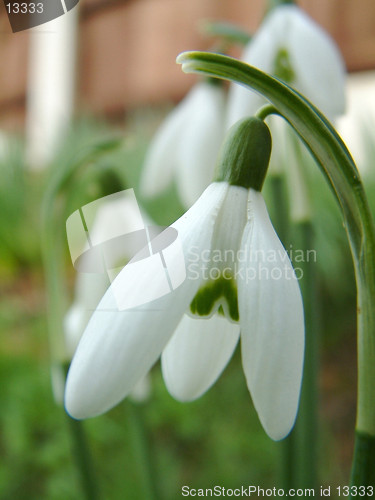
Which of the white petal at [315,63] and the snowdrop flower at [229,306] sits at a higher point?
the white petal at [315,63]

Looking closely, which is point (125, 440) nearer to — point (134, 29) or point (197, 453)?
point (197, 453)

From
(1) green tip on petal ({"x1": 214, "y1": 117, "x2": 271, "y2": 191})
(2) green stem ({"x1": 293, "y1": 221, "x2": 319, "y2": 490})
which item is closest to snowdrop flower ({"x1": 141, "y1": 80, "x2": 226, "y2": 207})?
(2) green stem ({"x1": 293, "y1": 221, "x2": 319, "y2": 490})

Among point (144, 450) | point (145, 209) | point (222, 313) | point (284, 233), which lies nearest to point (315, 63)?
point (284, 233)

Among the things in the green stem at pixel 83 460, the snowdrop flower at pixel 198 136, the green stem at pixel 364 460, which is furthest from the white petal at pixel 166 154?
the green stem at pixel 364 460

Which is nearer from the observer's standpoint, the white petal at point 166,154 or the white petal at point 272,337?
the white petal at point 272,337

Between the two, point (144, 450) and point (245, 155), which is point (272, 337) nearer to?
point (245, 155)

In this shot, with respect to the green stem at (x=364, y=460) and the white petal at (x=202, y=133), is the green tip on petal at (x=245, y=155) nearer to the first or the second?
the green stem at (x=364, y=460)

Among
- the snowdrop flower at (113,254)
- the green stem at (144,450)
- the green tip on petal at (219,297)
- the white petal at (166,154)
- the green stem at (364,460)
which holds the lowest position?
the green stem at (144,450)
